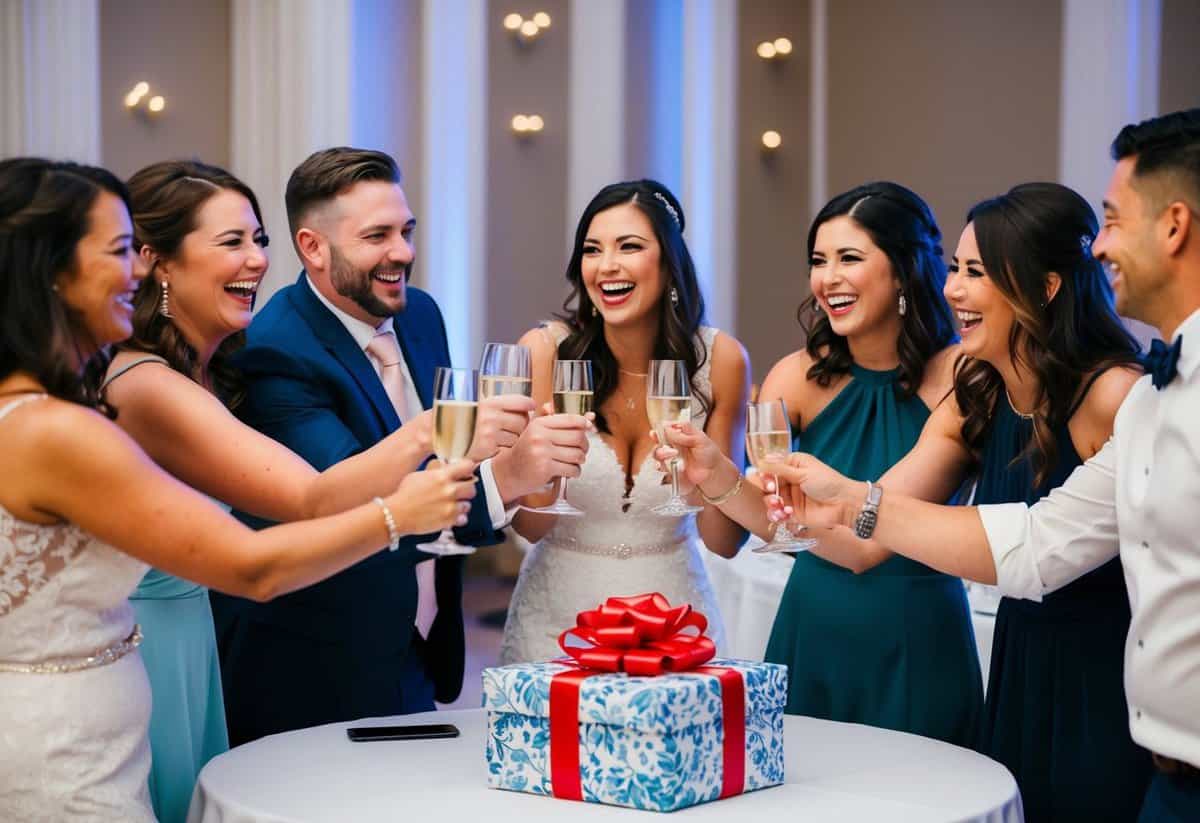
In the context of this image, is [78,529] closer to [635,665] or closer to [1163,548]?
[635,665]

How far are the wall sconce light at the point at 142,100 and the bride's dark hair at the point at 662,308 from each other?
4.67 m

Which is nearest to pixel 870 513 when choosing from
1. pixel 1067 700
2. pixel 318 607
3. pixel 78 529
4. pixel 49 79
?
pixel 1067 700

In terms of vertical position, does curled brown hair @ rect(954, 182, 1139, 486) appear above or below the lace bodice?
above

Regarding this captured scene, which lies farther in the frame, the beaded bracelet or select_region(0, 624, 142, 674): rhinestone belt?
the beaded bracelet

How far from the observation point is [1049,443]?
2736 mm

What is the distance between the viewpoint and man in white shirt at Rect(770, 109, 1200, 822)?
2078 millimetres

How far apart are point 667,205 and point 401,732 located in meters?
1.70

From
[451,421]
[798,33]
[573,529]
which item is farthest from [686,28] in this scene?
[451,421]

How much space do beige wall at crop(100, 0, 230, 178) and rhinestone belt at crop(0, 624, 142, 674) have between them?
5707mm

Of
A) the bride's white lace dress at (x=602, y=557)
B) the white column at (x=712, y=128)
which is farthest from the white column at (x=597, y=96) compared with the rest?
the bride's white lace dress at (x=602, y=557)

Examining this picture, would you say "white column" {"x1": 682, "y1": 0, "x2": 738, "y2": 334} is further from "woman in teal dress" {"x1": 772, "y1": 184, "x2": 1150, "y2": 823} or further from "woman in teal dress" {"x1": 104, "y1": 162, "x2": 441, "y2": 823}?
"woman in teal dress" {"x1": 104, "y1": 162, "x2": 441, "y2": 823}

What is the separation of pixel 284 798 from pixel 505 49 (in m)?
7.37

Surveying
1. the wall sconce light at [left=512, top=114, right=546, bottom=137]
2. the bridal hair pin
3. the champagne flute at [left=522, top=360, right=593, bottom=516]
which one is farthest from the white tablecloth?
the wall sconce light at [left=512, top=114, right=546, bottom=137]

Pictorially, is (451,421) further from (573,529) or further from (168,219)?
(573,529)
